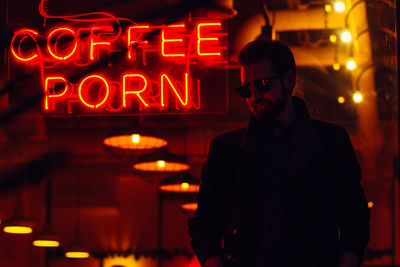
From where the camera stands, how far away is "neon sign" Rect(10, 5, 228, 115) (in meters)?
5.55

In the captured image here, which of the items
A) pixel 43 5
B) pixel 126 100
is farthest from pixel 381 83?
pixel 43 5

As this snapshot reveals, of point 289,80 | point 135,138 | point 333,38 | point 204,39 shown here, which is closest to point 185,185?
point 135,138

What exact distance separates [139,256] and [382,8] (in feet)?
20.1

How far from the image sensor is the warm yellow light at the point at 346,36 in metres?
5.62

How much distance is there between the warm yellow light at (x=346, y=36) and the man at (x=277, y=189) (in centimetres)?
361

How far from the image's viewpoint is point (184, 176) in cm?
673

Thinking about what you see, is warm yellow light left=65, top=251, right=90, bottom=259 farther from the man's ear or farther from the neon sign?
the man's ear

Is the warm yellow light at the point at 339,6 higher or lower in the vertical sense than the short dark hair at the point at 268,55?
higher

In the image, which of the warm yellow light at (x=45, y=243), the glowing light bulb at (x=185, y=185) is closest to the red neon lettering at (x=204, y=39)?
the glowing light bulb at (x=185, y=185)

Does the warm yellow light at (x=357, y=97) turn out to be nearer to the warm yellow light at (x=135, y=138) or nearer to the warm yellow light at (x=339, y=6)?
the warm yellow light at (x=339, y=6)

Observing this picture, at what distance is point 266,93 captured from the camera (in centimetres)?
208

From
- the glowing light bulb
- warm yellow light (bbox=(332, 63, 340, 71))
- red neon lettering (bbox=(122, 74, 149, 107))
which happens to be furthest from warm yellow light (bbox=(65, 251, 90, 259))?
warm yellow light (bbox=(332, 63, 340, 71))

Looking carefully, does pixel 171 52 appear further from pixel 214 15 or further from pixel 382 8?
pixel 382 8

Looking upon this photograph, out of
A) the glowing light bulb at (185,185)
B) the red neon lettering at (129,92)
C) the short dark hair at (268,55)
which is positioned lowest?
the glowing light bulb at (185,185)
